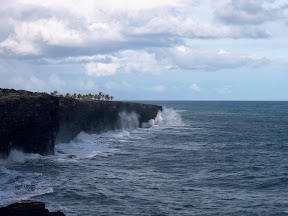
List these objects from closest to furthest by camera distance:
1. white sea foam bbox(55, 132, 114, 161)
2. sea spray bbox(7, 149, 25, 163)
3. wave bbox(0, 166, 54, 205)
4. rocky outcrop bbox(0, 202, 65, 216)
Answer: rocky outcrop bbox(0, 202, 65, 216)
wave bbox(0, 166, 54, 205)
sea spray bbox(7, 149, 25, 163)
white sea foam bbox(55, 132, 114, 161)

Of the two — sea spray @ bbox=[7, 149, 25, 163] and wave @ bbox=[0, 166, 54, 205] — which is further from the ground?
sea spray @ bbox=[7, 149, 25, 163]

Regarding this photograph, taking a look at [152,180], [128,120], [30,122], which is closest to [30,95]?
[30,122]

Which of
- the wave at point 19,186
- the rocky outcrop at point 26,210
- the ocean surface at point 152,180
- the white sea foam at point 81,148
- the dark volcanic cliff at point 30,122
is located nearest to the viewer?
the rocky outcrop at point 26,210

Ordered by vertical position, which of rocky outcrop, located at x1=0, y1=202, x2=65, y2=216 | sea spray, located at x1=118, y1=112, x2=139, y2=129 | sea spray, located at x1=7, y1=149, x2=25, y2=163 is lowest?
sea spray, located at x1=7, y1=149, x2=25, y2=163

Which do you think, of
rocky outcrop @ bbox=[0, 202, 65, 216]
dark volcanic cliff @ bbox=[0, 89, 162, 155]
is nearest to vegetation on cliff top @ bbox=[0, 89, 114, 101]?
dark volcanic cliff @ bbox=[0, 89, 162, 155]

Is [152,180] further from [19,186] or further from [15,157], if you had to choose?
[15,157]

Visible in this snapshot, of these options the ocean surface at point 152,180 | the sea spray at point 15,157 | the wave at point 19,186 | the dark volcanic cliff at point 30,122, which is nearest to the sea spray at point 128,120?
the dark volcanic cliff at point 30,122

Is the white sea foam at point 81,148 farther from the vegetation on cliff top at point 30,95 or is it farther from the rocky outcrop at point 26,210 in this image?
the rocky outcrop at point 26,210

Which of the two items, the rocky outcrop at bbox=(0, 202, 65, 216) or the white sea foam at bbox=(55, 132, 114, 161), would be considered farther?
the white sea foam at bbox=(55, 132, 114, 161)

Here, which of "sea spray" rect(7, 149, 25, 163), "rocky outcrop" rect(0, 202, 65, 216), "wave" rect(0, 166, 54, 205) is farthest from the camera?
"sea spray" rect(7, 149, 25, 163)

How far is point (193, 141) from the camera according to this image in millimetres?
68688

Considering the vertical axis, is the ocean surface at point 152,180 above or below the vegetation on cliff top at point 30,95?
below

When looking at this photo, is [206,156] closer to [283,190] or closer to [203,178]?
[203,178]

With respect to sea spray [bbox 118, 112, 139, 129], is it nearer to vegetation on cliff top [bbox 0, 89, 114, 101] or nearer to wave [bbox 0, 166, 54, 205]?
vegetation on cliff top [bbox 0, 89, 114, 101]
